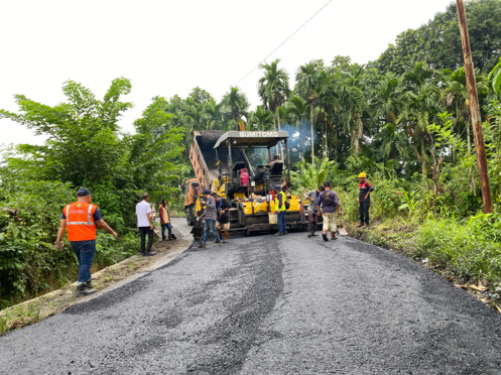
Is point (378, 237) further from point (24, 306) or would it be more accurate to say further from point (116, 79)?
point (116, 79)

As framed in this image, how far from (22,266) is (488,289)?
6.33m

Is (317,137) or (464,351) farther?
(317,137)

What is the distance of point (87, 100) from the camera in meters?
9.05

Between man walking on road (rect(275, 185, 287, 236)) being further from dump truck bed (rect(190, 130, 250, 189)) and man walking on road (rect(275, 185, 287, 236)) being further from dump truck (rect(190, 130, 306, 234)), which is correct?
dump truck bed (rect(190, 130, 250, 189))

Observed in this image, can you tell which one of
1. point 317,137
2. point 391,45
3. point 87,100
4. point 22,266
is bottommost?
point 22,266

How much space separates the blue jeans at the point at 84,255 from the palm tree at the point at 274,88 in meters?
24.4

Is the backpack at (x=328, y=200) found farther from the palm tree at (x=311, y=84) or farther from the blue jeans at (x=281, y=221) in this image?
the palm tree at (x=311, y=84)

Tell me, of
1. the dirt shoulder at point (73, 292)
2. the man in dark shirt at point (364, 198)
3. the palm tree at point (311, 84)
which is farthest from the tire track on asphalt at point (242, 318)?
the palm tree at point (311, 84)

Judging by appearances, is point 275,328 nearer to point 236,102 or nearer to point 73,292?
point 73,292

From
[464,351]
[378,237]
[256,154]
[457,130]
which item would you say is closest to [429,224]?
[378,237]

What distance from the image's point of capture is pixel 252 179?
11820mm

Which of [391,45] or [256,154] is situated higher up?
[391,45]

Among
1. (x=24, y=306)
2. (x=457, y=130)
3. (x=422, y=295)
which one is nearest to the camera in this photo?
(x=422, y=295)

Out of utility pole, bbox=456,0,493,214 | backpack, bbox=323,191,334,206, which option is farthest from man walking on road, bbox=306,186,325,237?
utility pole, bbox=456,0,493,214
